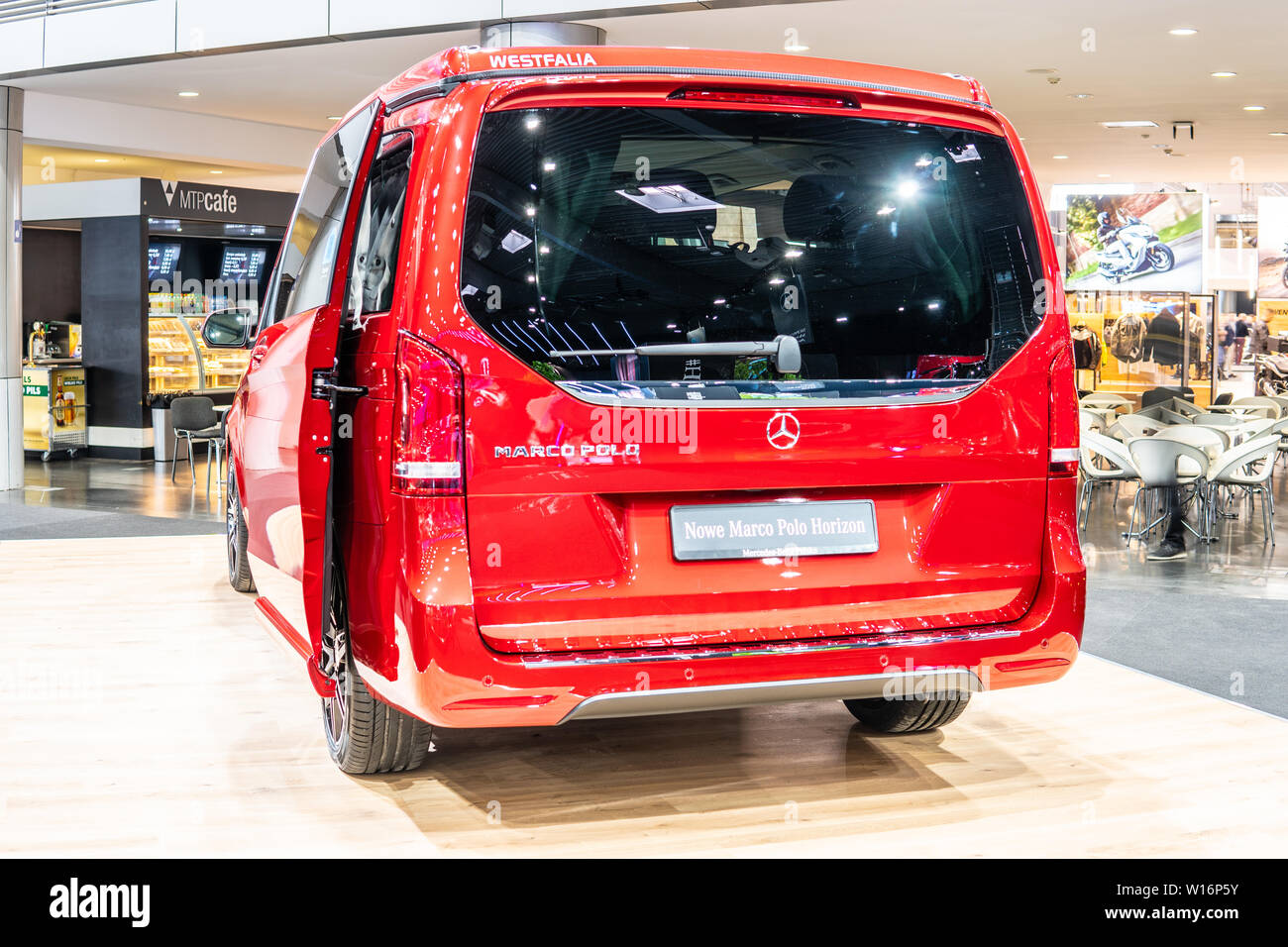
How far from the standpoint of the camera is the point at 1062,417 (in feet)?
10.6

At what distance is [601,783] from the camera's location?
3621 mm

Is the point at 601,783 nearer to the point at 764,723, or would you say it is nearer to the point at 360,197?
the point at 764,723

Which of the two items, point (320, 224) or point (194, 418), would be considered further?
point (194, 418)

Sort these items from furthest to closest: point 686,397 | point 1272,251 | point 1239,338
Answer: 1. point 1239,338
2. point 1272,251
3. point 686,397

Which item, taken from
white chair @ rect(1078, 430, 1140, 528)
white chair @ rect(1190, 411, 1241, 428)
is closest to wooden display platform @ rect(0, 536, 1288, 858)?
white chair @ rect(1078, 430, 1140, 528)

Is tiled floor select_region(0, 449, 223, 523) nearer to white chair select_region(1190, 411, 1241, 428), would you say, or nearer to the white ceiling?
the white ceiling

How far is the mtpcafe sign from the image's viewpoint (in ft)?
50.4

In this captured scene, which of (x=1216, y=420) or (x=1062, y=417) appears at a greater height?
(x=1062, y=417)

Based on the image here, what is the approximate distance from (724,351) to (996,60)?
8.92 m

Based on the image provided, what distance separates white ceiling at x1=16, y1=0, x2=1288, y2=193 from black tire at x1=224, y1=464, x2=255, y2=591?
4.56 metres

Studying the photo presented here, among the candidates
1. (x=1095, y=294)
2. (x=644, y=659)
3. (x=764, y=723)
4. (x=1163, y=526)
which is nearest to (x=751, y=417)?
(x=644, y=659)

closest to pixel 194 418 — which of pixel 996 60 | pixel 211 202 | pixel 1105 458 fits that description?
pixel 211 202

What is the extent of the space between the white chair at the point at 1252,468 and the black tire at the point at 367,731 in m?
7.63

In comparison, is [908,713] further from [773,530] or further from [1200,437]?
[1200,437]
